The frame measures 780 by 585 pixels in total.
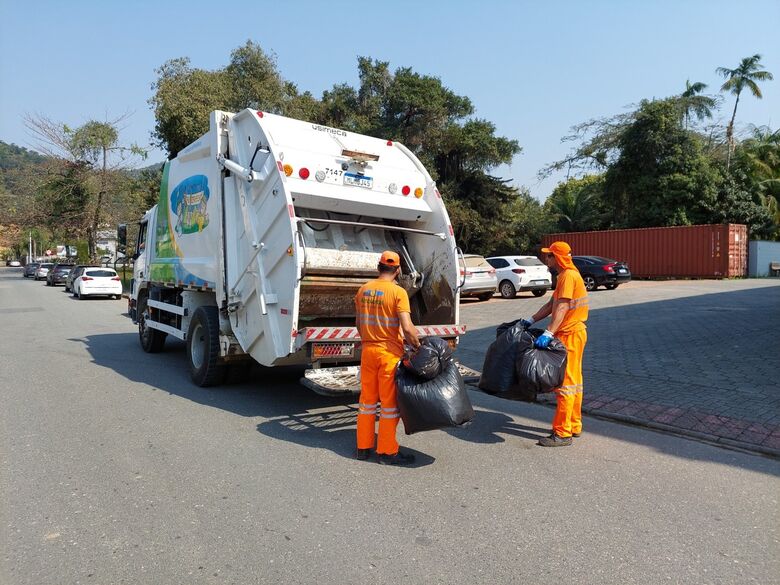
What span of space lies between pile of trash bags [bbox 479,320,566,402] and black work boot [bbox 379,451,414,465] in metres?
0.99

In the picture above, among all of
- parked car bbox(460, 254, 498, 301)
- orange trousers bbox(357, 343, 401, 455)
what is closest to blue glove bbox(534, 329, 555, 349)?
orange trousers bbox(357, 343, 401, 455)

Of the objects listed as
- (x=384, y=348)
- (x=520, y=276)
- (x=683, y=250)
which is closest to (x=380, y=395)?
(x=384, y=348)

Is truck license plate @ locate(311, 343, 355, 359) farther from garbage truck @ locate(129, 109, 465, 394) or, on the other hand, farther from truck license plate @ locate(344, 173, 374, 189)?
truck license plate @ locate(344, 173, 374, 189)

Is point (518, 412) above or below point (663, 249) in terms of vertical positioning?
below

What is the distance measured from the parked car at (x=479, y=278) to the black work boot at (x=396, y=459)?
13.6 metres

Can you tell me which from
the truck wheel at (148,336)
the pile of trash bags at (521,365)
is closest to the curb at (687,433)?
the pile of trash bags at (521,365)

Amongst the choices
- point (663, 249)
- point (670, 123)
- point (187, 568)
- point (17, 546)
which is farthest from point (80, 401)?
point (670, 123)

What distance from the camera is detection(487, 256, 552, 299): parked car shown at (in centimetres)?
1955

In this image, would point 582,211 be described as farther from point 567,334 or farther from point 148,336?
point 567,334

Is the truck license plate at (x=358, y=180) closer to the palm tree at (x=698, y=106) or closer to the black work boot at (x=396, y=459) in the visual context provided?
the black work boot at (x=396, y=459)

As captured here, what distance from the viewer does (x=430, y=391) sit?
4.46 meters

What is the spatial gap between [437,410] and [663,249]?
2659 cm

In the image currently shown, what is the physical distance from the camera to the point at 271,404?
6578 mm

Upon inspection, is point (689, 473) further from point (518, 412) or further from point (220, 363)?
point (220, 363)
